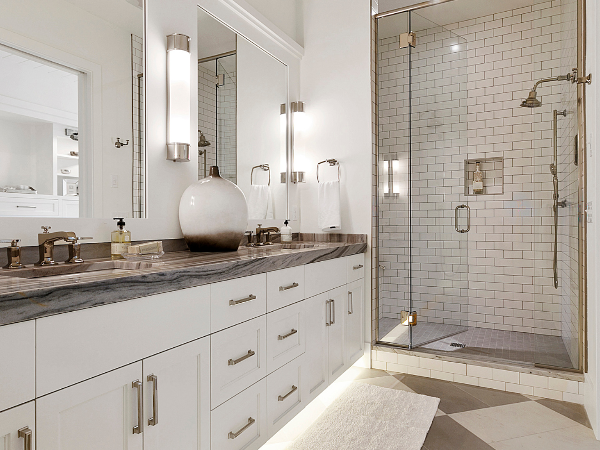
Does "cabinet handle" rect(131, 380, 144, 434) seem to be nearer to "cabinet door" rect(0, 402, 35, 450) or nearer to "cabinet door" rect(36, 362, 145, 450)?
"cabinet door" rect(36, 362, 145, 450)

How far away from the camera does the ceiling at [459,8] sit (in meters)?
2.88

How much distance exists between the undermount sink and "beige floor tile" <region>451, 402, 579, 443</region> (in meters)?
1.79

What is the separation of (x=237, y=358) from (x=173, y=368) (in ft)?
1.09

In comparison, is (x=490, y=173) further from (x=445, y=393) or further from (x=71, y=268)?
(x=71, y=268)

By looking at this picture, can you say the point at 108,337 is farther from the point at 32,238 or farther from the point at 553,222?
the point at 553,222

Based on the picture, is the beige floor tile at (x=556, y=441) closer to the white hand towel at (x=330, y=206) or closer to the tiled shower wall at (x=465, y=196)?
the tiled shower wall at (x=465, y=196)

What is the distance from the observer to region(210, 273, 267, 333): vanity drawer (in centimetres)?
142

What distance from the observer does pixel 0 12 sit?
4.46ft

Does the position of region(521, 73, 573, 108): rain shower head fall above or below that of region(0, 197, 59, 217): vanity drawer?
above

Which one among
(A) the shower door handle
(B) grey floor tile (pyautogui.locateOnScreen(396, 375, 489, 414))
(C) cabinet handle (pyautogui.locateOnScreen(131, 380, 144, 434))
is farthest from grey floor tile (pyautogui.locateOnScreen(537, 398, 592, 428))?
(C) cabinet handle (pyautogui.locateOnScreen(131, 380, 144, 434))

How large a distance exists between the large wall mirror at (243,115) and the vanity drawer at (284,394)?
1.11 m

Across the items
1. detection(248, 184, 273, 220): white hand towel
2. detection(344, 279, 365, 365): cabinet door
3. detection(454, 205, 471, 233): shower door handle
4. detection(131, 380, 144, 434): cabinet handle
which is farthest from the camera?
detection(454, 205, 471, 233): shower door handle

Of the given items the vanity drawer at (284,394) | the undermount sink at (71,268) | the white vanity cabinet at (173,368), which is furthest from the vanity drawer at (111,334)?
the vanity drawer at (284,394)

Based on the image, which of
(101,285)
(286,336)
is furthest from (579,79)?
(101,285)
